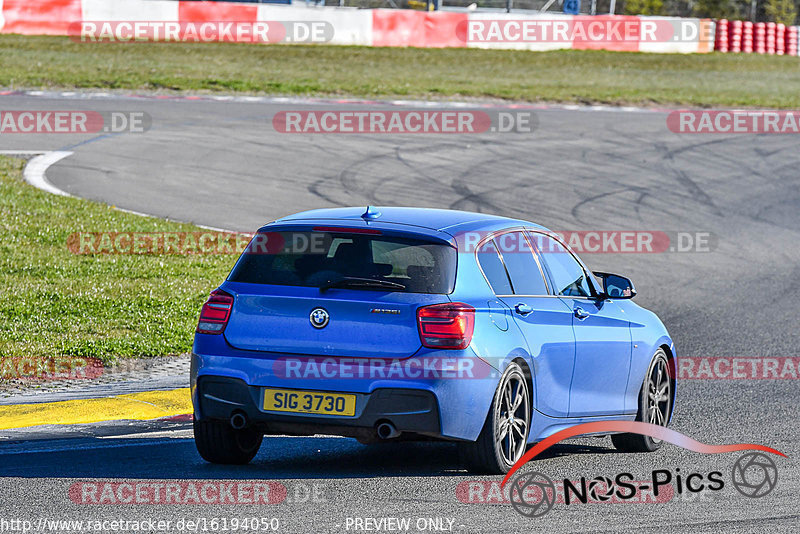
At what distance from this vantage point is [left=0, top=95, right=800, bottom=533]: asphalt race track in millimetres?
6281

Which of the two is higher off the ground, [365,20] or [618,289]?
[365,20]

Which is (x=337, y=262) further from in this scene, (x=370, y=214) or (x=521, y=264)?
(x=521, y=264)

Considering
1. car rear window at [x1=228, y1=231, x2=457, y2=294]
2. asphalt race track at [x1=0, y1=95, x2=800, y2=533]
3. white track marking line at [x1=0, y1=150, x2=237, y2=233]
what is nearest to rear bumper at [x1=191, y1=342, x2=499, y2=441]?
asphalt race track at [x1=0, y1=95, x2=800, y2=533]

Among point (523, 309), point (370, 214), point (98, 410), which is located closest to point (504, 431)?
point (523, 309)

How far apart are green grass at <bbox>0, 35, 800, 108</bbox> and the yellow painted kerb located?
20433mm

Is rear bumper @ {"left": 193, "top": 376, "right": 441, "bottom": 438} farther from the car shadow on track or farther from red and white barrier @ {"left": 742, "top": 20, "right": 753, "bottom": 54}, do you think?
red and white barrier @ {"left": 742, "top": 20, "right": 753, "bottom": 54}

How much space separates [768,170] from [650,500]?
1705 cm

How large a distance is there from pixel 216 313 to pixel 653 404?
346cm

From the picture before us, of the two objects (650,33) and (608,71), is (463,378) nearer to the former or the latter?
(608,71)

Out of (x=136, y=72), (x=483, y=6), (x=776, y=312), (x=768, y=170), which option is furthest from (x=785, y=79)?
(x=776, y=312)

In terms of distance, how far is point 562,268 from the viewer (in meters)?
8.09

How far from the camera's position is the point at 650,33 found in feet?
141

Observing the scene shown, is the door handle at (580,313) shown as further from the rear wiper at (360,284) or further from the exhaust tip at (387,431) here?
the exhaust tip at (387,431)

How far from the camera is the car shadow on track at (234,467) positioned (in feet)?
22.5
